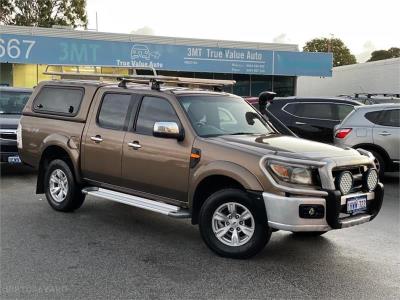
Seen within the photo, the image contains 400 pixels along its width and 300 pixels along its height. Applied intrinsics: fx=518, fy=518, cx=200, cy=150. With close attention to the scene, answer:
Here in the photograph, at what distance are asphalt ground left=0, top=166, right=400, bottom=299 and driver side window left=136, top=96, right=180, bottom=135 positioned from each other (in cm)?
129

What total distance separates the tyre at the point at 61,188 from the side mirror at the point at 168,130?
6.45 ft

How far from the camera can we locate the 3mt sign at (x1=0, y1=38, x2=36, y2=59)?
24.0 m

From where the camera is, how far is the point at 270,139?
589 centimetres

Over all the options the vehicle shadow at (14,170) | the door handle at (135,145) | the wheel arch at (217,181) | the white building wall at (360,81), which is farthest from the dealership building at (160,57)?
the wheel arch at (217,181)

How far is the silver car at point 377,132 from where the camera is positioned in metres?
9.93

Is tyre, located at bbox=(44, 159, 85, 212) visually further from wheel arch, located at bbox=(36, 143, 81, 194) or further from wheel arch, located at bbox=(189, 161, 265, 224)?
wheel arch, located at bbox=(189, 161, 265, 224)

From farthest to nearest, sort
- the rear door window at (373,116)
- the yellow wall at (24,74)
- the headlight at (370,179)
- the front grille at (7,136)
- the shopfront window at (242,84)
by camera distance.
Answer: the shopfront window at (242,84) < the yellow wall at (24,74) < the rear door window at (373,116) < the front grille at (7,136) < the headlight at (370,179)

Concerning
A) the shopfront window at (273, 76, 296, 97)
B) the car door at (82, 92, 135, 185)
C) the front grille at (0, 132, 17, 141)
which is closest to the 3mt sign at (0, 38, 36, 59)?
the shopfront window at (273, 76, 296, 97)

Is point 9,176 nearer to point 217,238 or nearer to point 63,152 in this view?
point 63,152

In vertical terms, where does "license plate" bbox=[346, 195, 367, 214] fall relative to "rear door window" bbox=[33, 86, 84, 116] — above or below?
below

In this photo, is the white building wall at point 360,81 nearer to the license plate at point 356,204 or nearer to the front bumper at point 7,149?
the front bumper at point 7,149

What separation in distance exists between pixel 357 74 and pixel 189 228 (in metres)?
34.4

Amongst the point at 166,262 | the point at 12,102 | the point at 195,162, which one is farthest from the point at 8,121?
the point at 166,262

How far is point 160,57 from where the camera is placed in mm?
27484
